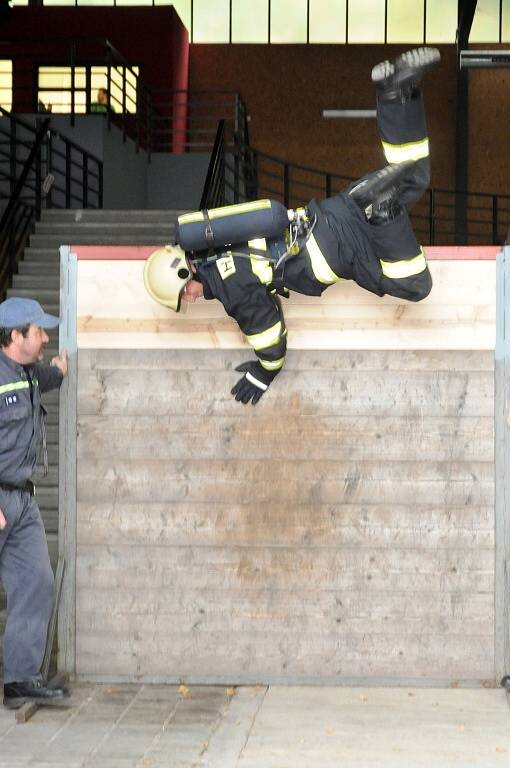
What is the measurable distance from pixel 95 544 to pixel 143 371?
91 cm

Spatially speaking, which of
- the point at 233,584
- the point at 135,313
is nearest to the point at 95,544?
the point at 233,584

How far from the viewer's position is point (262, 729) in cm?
514

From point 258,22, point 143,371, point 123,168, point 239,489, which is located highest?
point 258,22

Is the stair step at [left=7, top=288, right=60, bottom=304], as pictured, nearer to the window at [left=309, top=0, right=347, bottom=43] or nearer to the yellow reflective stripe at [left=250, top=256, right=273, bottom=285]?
the yellow reflective stripe at [left=250, top=256, right=273, bottom=285]

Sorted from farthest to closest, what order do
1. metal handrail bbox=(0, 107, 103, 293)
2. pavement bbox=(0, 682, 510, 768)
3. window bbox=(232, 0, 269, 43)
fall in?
window bbox=(232, 0, 269, 43)
metal handrail bbox=(0, 107, 103, 293)
pavement bbox=(0, 682, 510, 768)

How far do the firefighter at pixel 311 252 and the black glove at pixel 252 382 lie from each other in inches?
5.9

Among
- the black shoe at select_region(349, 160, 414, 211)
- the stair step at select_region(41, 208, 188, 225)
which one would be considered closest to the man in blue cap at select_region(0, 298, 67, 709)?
the black shoe at select_region(349, 160, 414, 211)

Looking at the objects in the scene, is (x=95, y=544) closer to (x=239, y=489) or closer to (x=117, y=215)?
(x=239, y=489)

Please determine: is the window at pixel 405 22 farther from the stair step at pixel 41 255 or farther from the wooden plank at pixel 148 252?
the wooden plank at pixel 148 252

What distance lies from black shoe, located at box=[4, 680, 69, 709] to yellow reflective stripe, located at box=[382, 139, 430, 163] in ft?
9.57

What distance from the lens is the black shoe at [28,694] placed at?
17.8 feet

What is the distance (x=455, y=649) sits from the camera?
5.84 m

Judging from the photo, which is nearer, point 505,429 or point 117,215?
point 505,429

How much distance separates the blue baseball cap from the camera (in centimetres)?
556
